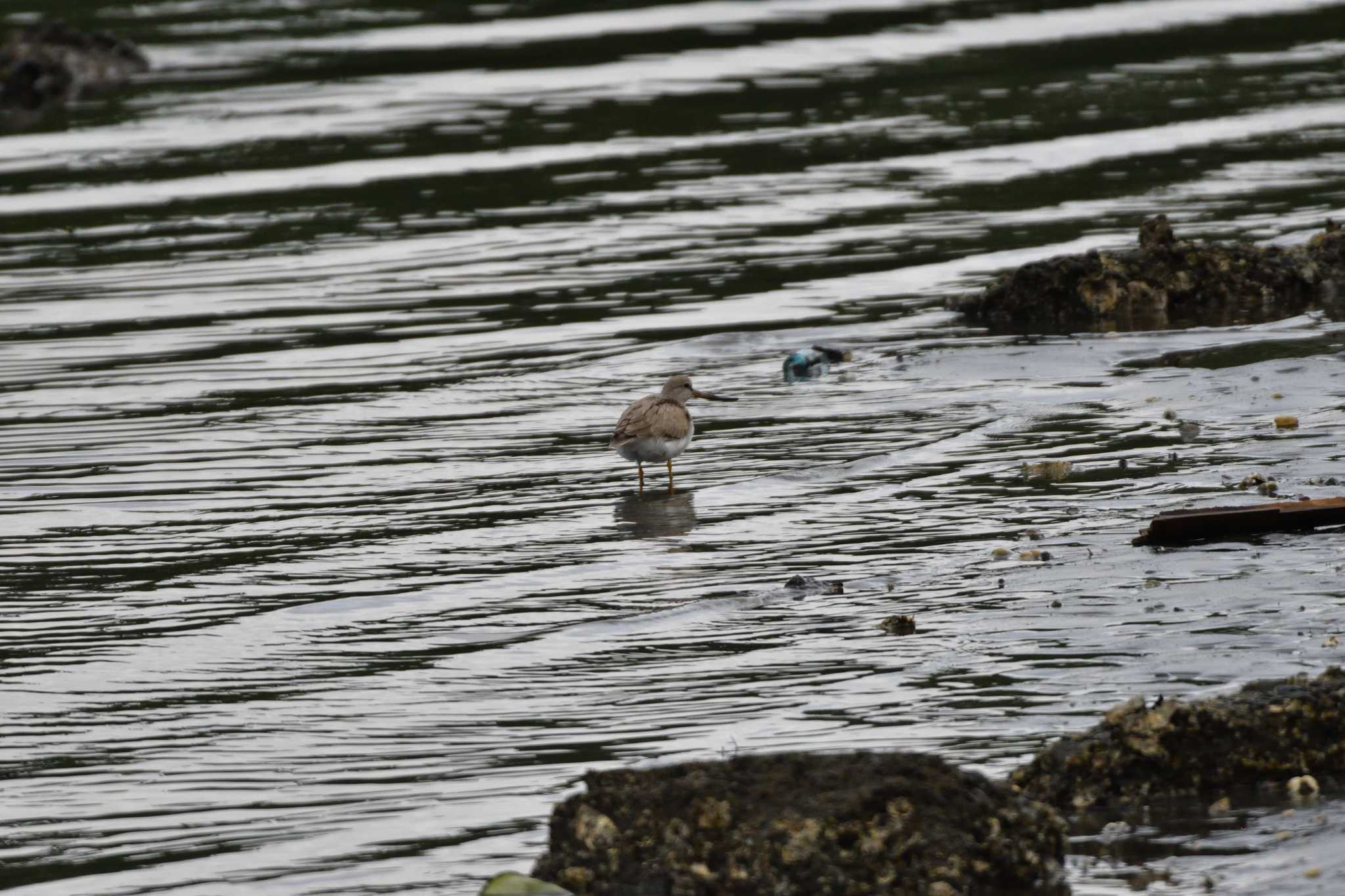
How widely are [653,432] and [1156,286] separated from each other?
16.6 ft

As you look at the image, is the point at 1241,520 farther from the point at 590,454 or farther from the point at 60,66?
the point at 60,66

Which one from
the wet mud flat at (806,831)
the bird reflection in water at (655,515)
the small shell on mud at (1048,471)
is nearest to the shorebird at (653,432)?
the bird reflection in water at (655,515)

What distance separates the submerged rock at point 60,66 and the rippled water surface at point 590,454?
2.22m

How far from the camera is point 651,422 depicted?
10664mm

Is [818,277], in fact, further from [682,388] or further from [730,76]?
Result: [730,76]

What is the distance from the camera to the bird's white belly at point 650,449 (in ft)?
35.1

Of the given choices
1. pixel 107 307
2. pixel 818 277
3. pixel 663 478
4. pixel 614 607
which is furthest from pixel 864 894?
pixel 107 307

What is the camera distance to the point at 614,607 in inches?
345

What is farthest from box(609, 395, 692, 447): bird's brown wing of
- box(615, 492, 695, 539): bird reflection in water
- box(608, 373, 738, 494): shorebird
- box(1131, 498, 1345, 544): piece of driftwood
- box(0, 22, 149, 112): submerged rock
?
box(0, 22, 149, 112): submerged rock

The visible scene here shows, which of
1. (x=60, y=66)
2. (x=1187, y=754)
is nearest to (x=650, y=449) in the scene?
(x=1187, y=754)

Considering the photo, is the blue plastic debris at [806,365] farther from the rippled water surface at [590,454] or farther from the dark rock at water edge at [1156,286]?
the dark rock at water edge at [1156,286]

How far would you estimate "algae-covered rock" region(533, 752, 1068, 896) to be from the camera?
5.41 metres

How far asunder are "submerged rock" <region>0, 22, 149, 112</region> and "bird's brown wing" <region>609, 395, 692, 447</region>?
60.3 ft

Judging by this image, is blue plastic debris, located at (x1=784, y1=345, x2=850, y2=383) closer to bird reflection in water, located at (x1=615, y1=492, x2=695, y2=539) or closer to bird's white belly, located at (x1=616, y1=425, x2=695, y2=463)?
bird's white belly, located at (x1=616, y1=425, x2=695, y2=463)
